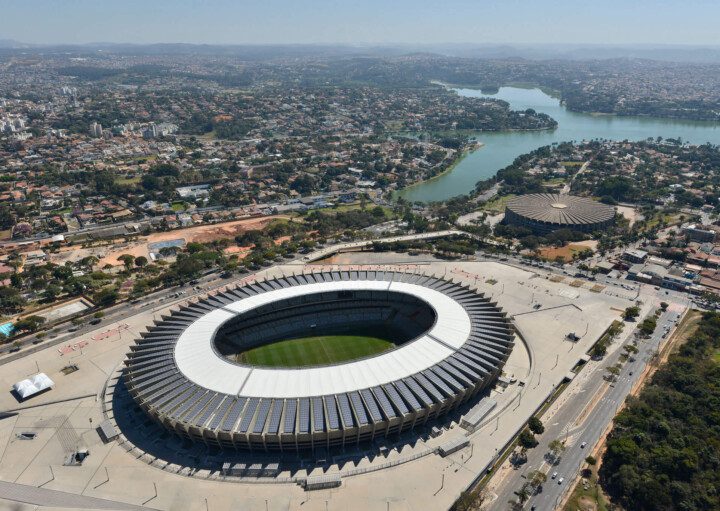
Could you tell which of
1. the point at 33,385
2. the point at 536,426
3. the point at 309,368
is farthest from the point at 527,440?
the point at 33,385

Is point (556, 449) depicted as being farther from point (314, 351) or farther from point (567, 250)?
point (567, 250)

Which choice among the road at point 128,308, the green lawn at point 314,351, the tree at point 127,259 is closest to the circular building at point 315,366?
the green lawn at point 314,351

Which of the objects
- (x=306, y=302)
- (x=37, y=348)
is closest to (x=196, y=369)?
(x=306, y=302)

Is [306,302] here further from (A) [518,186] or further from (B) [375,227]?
(A) [518,186]

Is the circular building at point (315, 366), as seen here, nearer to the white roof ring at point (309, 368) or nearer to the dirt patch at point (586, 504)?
the white roof ring at point (309, 368)

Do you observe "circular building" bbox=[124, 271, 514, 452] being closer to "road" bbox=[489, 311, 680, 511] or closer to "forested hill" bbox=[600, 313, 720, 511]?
"road" bbox=[489, 311, 680, 511]


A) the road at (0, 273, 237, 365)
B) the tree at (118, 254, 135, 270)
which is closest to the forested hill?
the road at (0, 273, 237, 365)

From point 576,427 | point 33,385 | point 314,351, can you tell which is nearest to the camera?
point 576,427
